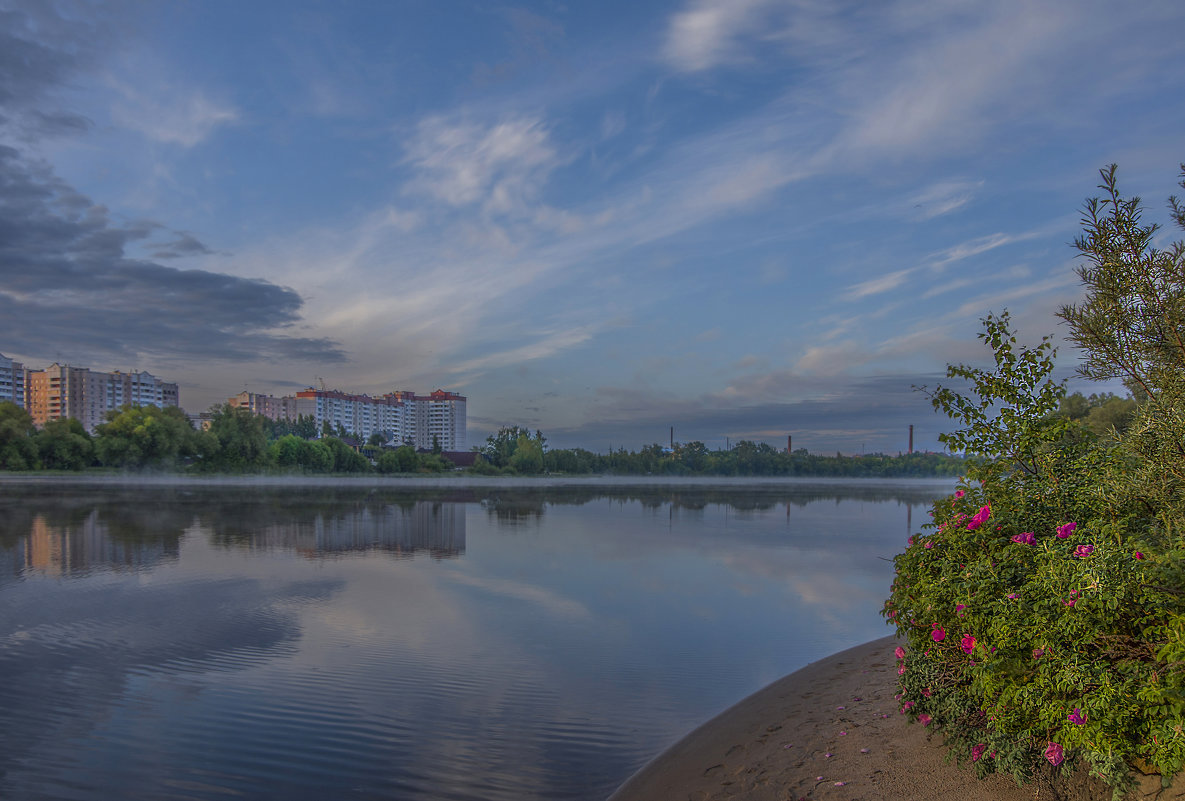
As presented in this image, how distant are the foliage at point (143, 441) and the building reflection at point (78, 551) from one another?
66988mm

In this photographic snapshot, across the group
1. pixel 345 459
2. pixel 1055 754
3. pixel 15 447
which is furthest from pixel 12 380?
pixel 1055 754

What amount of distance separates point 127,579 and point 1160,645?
61.8 ft

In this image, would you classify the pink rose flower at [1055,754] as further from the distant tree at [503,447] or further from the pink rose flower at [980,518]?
the distant tree at [503,447]

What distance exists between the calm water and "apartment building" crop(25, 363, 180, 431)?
155388 mm

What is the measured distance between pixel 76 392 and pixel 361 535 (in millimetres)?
162238

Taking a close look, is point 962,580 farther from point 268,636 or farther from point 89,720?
point 268,636

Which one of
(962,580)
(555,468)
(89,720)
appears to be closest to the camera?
(962,580)

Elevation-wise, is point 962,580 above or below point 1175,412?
below

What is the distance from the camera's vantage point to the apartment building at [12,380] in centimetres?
14162

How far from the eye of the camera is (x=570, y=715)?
816 cm

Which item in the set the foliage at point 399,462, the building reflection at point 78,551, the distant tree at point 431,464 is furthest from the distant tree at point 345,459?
the building reflection at point 78,551

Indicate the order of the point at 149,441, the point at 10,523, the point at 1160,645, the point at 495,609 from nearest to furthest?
the point at 1160,645
the point at 495,609
the point at 10,523
the point at 149,441

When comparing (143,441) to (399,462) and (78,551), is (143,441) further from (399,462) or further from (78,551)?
(78,551)

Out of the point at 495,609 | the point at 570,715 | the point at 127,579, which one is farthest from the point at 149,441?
the point at 570,715
